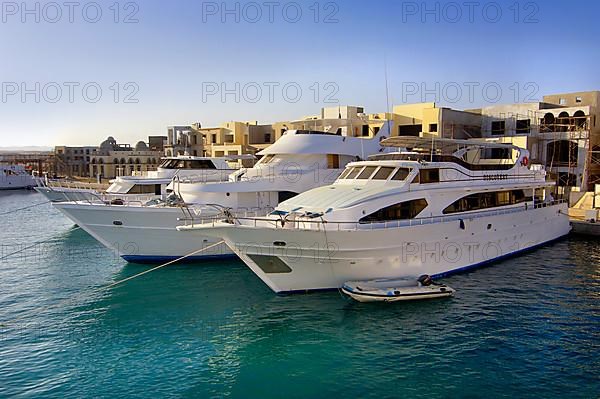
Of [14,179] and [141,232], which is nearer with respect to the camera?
[141,232]

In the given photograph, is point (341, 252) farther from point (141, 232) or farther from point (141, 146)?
point (141, 146)

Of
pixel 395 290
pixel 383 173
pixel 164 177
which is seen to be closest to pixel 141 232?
pixel 164 177

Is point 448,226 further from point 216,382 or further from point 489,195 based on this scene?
point 216,382

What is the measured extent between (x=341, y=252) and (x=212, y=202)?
29.4 feet

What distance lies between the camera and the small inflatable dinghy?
1388 centimetres

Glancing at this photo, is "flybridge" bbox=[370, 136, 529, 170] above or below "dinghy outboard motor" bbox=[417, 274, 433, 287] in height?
above

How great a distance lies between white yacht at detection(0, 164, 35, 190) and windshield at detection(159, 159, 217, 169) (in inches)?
2467

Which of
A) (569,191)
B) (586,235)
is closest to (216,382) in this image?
(586,235)

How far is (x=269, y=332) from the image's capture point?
12484mm

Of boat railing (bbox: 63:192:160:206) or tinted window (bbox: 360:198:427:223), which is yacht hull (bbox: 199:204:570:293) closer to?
tinted window (bbox: 360:198:427:223)

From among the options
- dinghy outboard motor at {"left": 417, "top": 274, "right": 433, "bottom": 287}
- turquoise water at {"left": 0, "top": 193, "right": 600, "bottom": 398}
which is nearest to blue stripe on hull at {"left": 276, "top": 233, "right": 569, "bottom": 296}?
turquoise water at {"left": 0, "top": 193, "right": 600, "bottom": 398}

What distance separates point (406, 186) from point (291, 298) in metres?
5.36

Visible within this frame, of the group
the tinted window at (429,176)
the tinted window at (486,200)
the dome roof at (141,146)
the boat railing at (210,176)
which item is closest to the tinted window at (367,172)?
the tinted window at (429,176)

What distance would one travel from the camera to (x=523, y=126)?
1565 inches
